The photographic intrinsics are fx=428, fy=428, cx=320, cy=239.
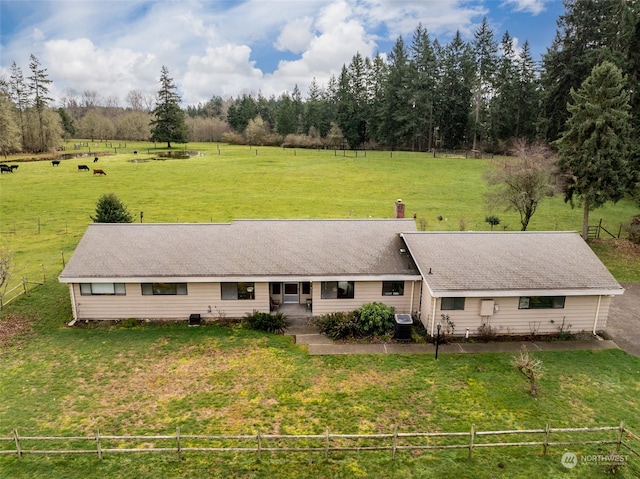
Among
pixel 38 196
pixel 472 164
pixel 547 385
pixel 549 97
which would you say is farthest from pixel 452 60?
pixel 547 385

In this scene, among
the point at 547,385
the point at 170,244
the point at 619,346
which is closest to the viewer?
the point at 547,385

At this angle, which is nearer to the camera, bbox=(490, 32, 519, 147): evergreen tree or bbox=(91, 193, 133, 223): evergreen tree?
bbox=(91, 193, 133, 223): evergreen tree

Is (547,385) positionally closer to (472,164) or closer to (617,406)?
(617,406)


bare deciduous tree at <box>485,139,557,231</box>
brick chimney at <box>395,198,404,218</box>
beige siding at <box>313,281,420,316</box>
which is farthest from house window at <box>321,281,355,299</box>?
bare deciduous tree at <box>485,139,557,231</box>

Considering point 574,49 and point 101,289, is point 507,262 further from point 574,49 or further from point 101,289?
point 574,49

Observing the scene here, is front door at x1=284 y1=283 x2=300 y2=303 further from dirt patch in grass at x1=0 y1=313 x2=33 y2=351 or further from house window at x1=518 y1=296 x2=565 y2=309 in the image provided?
dirt patch in grass at x1=0 y1=313 x2=33 y2=351

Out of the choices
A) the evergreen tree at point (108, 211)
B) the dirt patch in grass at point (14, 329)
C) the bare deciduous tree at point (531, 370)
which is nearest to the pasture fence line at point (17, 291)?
the dirt patch in grass at point (14, 329)

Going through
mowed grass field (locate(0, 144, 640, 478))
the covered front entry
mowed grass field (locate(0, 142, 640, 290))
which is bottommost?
mowed grass field (locate(0, 144, 640, 478))
